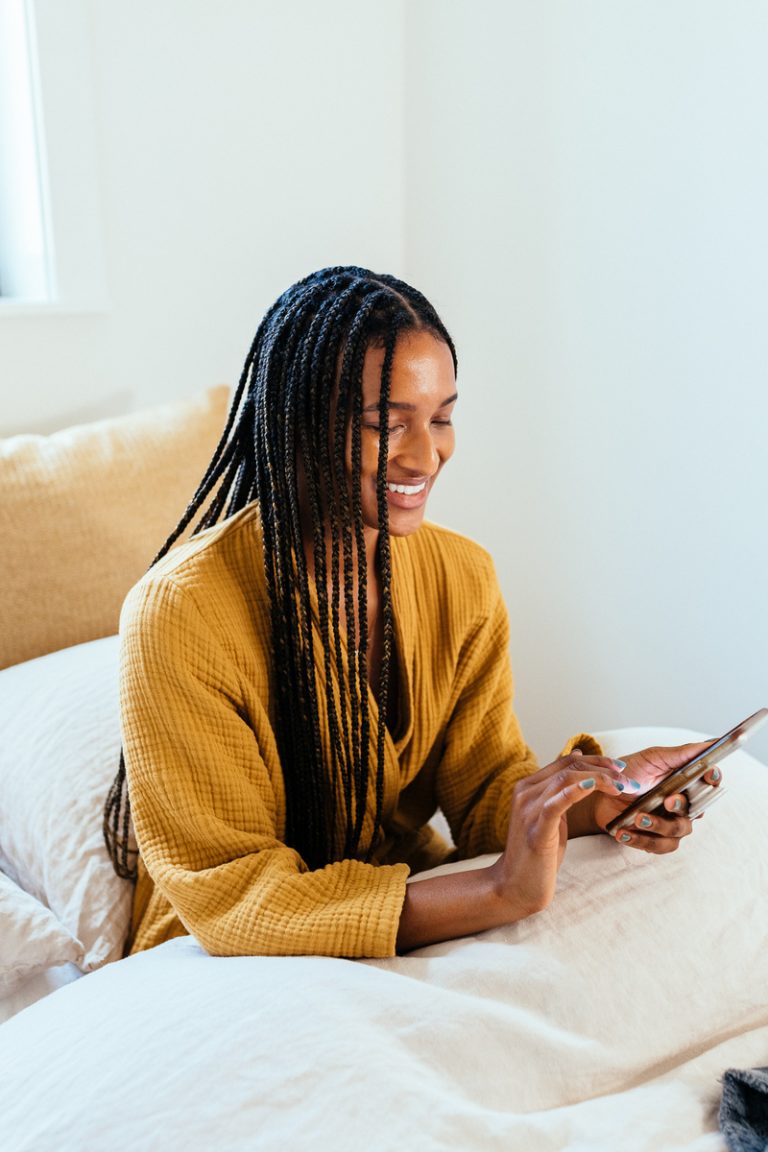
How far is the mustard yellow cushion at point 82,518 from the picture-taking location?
1405 mm

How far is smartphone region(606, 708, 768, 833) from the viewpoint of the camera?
994 millimetres

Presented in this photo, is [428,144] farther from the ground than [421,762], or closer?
farther from the ground

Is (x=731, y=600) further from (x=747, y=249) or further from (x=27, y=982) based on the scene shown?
(x=27, y=982)

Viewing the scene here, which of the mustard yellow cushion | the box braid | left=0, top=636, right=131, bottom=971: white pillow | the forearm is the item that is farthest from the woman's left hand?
the mustard yellow cushion

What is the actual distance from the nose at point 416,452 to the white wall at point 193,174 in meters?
0.77

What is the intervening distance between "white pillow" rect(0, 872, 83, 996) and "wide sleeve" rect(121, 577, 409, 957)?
140 mm

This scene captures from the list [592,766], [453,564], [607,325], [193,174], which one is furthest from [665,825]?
[193,174]

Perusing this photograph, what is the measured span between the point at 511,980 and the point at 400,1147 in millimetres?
202

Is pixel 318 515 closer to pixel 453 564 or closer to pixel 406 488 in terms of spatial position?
pixel 406 488

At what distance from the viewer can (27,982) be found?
1.13 metres

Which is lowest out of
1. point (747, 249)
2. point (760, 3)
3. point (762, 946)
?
point (762, 946)

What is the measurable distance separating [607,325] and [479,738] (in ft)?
2.43

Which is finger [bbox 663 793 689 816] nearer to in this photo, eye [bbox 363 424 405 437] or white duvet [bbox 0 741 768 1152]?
white duvet [bbox 0 741 768 1152]

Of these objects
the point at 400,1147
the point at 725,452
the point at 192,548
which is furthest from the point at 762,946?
the point at 725,452
